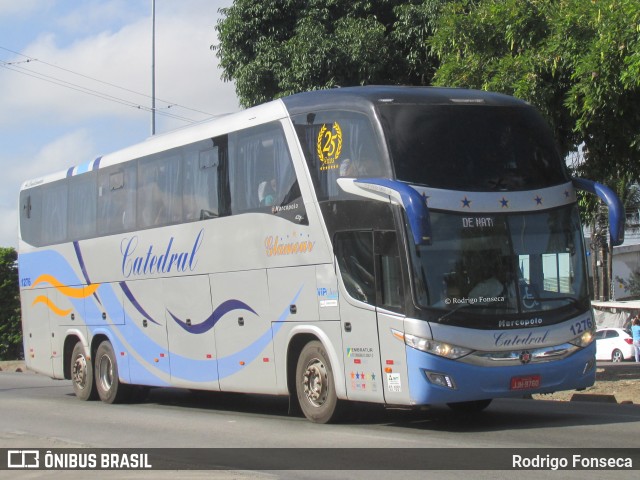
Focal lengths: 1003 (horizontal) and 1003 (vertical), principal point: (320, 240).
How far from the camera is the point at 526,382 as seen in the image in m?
11.7

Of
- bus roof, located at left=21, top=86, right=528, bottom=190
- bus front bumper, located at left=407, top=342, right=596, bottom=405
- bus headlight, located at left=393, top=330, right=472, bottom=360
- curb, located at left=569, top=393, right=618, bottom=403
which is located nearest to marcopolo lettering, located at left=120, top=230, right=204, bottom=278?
bus roof, located at left=21, top=86, right=528, bottom=190

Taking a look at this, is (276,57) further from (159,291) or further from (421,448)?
(421,448)

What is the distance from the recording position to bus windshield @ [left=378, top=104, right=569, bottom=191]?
11.9 m

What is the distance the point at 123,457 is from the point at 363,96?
5.13 m

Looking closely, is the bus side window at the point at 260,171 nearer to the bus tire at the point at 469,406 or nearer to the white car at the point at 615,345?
the bus tire at the point at 469,406

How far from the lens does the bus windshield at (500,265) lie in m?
11.6

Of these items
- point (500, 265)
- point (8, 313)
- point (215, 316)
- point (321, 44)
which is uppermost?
point (321, 44)

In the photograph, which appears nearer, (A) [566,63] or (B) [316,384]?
(B) [316,384]

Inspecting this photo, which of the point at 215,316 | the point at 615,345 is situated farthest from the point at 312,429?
the point at 615,345

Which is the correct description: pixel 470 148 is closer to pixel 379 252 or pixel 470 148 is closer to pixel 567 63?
pixel 379 252

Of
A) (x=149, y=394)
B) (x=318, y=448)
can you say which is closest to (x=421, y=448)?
(x=318, y=448)

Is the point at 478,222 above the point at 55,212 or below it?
below

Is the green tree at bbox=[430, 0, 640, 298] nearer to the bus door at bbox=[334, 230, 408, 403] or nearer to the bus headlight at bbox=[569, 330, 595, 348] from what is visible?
the bus headlight at bbox=[569, 330, 595, 348]

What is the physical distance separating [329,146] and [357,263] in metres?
1.56
